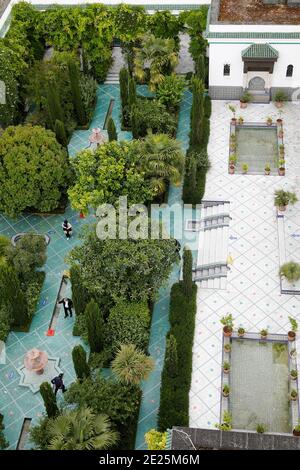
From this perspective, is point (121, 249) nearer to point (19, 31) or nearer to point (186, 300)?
point (186, 300)

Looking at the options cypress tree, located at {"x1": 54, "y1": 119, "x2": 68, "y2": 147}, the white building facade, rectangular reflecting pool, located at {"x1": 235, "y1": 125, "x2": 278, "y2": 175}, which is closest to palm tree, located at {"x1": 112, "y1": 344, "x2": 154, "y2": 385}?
rectangular reflecting pool, located at {"x1": 235, "y1": 125, "x2": 278, "y2": 175}

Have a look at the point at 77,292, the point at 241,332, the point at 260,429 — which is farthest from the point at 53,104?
the point at 260,429

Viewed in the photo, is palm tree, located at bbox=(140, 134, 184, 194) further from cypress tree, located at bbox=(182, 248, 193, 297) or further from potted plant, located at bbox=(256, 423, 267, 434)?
potted plant, located at bbox=(256, 423, 267, 434)

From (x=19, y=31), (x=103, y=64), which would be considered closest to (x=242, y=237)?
(x=103, y=64)

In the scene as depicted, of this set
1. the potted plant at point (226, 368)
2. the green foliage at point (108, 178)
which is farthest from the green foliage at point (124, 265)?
the potted plant at point (226, 368)

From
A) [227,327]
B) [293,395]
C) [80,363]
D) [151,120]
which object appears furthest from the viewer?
[151,120]

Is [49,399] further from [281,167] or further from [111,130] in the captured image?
[281,167]
